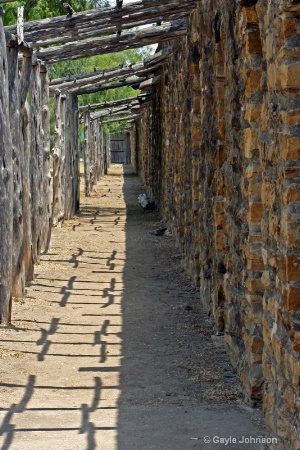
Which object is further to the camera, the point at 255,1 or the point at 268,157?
the point at 255,1

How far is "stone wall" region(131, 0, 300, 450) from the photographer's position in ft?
12.9

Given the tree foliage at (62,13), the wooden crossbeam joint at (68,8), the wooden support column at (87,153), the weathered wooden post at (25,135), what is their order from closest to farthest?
the wooden crossbeam joint at (68,8) → the weathered wooden post at (25,135) → the tree foliage at (62,13) → the wooden support column at (87,153)

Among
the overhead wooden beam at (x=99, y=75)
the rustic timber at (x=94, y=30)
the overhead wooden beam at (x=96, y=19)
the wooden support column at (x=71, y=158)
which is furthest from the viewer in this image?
the wooden support column at (x=71, y=158)

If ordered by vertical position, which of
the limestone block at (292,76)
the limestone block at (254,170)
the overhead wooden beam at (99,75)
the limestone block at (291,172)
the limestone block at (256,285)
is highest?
the overhead wooden beam at (99,75)

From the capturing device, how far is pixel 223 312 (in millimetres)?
7066

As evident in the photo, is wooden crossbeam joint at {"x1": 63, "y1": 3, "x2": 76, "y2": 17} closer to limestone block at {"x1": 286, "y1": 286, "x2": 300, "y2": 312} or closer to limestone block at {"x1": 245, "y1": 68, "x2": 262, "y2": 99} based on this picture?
limestone block at {"x1": 245, "y1": 68, "x2": 262, "y2": 99}

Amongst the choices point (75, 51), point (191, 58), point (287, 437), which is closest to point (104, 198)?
point (75, 51)

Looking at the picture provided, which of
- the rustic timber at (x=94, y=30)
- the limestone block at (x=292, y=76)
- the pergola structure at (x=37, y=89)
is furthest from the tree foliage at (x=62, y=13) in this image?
the limestone block at (x=292, y=76)

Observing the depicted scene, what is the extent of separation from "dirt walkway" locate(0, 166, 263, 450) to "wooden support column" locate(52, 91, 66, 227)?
4056mm

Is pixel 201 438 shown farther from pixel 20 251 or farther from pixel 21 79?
pixel 21 79

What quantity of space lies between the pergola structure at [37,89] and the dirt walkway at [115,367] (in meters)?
0.56

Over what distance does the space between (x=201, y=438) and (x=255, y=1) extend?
8.28 feet

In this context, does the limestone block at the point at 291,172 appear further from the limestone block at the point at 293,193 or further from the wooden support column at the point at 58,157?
the wooden support column at the point at 58,157

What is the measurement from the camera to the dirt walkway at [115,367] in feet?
15.7
